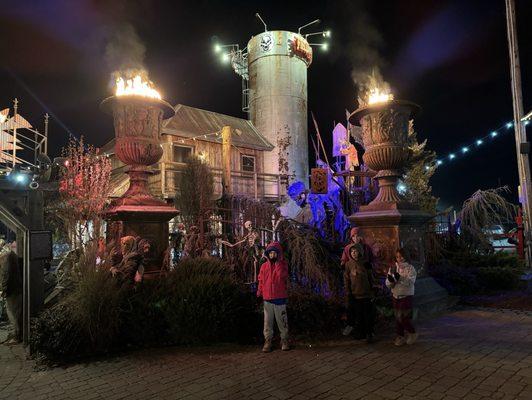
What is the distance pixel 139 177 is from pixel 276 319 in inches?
168

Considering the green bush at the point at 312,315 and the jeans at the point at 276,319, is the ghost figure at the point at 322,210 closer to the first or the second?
the green bush at the point at 312,315

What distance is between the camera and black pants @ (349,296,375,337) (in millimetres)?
5875

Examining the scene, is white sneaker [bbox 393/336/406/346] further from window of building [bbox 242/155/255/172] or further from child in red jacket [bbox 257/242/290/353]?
window of building [bbox 242/155/255/172]

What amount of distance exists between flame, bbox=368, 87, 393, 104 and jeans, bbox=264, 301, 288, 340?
501cm

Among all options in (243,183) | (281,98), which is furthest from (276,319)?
(281,98)

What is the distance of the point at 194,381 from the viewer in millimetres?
4516

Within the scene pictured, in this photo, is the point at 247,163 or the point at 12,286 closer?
the point at 12,286

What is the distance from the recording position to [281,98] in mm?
24375

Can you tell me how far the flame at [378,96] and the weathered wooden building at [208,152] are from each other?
8.95 m

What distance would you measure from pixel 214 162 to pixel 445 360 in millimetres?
16947

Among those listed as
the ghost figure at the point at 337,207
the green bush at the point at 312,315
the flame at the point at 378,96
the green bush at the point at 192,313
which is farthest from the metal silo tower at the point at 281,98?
the green bush at the point at 192,313

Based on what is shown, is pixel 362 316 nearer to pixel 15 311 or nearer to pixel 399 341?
pixel 399 341

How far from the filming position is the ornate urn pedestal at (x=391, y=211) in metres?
7.66

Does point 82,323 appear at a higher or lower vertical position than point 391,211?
lower
